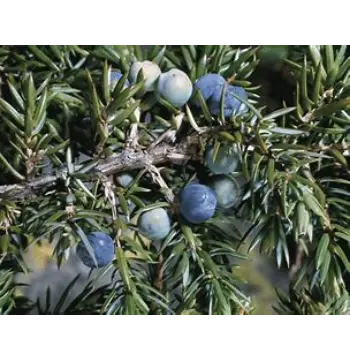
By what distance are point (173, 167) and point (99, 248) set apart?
9 centimetres

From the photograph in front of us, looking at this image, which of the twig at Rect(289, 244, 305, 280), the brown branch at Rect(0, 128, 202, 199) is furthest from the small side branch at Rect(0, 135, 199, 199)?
the twig at Rect(289, 244, 305, 280)

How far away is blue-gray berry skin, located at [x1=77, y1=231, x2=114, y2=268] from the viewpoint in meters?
0.43

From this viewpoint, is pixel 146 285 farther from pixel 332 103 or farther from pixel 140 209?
pixel 332 103

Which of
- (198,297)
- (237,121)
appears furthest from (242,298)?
(237,121)


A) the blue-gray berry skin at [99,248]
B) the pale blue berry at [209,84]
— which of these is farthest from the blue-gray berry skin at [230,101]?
the blue-gray berry skin at [99,248]

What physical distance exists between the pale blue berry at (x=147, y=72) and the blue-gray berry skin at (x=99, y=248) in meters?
0.12

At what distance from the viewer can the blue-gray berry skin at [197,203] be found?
42cm

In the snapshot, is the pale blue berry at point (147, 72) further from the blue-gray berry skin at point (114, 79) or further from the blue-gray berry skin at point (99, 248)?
the blue-gray berry skin at point (99, 248)

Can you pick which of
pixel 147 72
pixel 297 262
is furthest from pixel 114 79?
pixel 297 262

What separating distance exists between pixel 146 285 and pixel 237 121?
0.14m

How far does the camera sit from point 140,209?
44 cm

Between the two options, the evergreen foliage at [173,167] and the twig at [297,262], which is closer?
the evergreen foliage at [173,167]

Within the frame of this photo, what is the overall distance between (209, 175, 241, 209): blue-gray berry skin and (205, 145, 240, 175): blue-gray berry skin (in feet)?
0.07

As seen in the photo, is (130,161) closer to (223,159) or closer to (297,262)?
(223,159)
